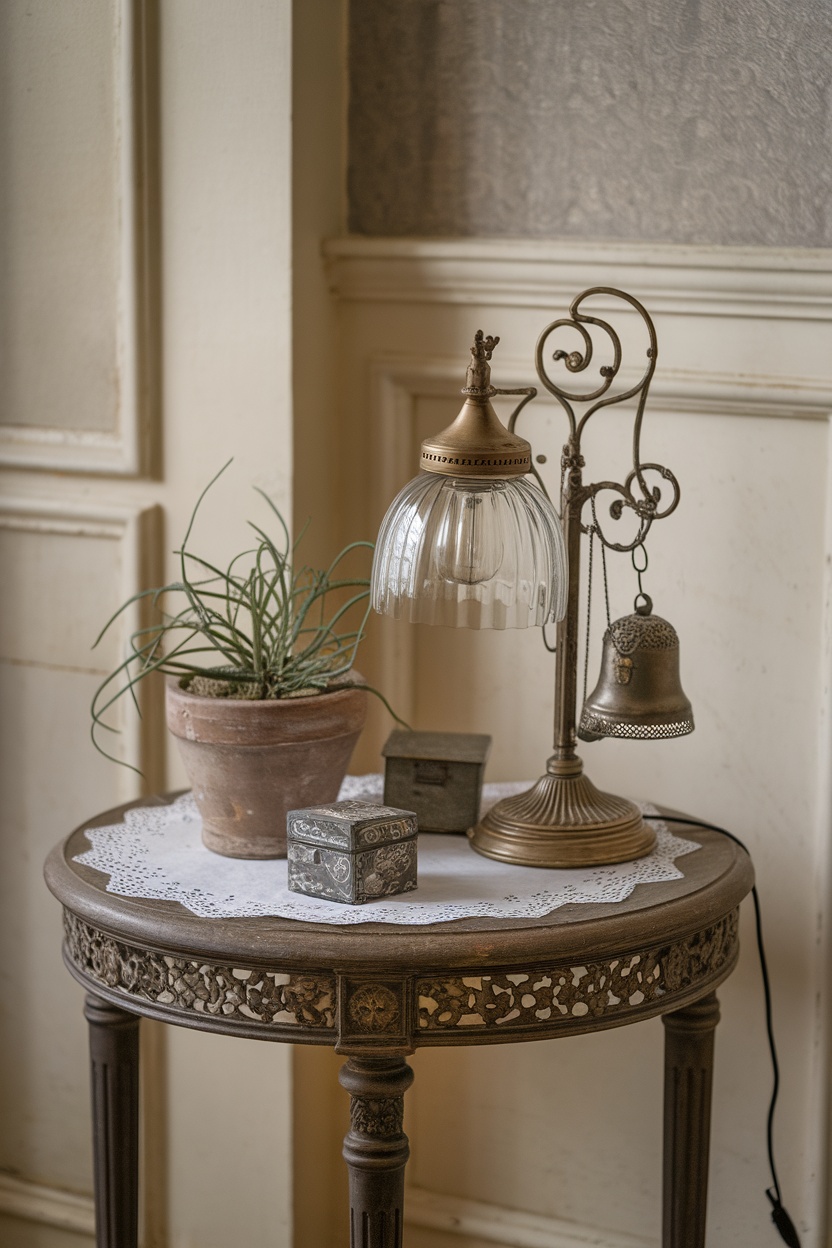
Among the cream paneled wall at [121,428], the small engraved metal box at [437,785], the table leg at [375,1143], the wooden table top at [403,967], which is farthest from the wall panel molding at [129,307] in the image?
the table leg at [375,1143]

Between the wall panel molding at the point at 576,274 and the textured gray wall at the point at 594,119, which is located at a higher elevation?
the textured gray wall at the point at 594,119

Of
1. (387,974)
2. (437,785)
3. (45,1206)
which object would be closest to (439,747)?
(437,785)

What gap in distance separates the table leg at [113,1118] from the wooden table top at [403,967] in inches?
8.4

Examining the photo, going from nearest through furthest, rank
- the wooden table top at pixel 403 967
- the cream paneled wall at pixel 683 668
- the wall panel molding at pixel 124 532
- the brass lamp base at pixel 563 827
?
the wooden table top at pixel 403 967 → the brass lamp base at pixel 563 827 → the cream paneled wall at pixel 683 668 → the wall panel molding at pixel 124 532

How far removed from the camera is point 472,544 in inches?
58.1

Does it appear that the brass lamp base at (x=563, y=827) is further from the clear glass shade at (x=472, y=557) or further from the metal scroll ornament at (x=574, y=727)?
the clear glass shade at (x=472, y=557)

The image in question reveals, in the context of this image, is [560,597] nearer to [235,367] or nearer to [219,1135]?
[235,367]

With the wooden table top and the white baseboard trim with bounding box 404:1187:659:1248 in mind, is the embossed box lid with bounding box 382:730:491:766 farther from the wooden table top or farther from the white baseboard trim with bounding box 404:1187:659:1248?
the white baseboard trim with bounding box 404:1187:659:1248

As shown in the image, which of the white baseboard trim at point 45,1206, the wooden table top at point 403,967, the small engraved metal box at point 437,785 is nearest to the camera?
the wooden table top at point 403,967

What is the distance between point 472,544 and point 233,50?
800mm

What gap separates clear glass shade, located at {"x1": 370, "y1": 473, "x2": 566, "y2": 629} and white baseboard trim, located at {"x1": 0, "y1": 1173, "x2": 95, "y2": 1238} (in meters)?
1.23

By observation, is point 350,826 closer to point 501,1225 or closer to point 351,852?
point 351,852

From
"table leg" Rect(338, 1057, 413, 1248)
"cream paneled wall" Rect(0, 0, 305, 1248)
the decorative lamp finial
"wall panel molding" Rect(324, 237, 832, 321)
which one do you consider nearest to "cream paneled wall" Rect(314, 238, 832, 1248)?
"wall panel molding" Rect(324, 237, 832, 321)

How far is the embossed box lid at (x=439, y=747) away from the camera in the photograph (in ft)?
5.52
